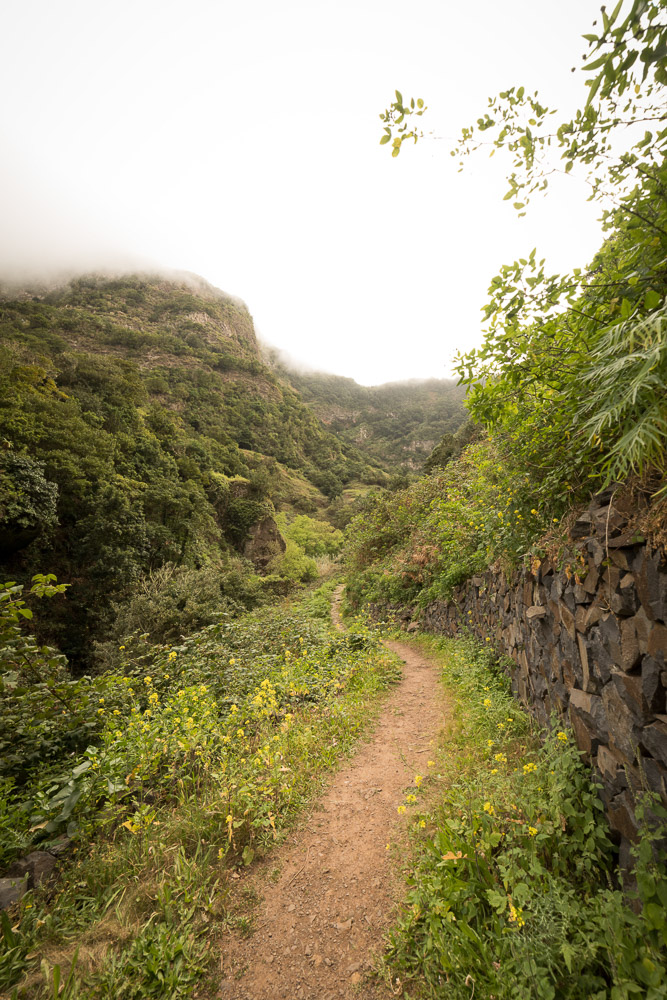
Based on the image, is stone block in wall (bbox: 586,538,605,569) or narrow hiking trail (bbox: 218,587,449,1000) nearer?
narrow hiking trail (bbox: 218,587,449,1000)

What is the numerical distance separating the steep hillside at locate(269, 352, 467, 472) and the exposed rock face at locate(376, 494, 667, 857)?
5651 centimetres

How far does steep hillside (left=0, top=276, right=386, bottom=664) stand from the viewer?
12.8 metres

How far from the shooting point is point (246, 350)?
67375 millimetres

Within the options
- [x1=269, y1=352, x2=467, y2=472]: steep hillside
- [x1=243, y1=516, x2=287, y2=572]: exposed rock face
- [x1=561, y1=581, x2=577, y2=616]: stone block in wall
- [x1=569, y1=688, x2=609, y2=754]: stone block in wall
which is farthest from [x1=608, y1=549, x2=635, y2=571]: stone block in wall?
[x1=269, y1=352, x2=467, y2=472]: steep hillside

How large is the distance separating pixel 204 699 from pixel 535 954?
4.14 m

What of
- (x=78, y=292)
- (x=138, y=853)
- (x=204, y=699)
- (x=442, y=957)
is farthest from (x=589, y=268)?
(x=78, y=292)

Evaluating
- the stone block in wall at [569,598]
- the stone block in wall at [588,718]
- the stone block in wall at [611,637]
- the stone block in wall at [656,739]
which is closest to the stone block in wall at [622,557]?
the stone block in wall at [611,637]

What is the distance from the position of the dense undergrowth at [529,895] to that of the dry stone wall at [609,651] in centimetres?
19

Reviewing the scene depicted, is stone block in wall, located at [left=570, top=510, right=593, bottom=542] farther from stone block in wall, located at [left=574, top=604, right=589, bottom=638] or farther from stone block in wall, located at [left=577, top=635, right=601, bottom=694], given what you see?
stone block in wall, located at [left=577, top=635, right=601, bottom=694]

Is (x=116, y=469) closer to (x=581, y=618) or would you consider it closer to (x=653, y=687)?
(x=581, y=618)

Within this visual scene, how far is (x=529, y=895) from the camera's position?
1931mm

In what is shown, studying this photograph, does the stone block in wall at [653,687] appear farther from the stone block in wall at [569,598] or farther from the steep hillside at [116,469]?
the steep hillside at [116,469]

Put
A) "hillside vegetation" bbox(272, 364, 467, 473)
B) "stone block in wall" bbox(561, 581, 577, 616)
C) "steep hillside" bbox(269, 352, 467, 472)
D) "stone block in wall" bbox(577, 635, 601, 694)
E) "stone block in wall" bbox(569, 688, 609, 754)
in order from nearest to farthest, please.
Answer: "stone block in wall" bbox(569, 688, 609, 754) → "stone block in wall" bbox(577, 635, 601, 694) → "stone block in wall" bbox(561, 581, 577, 616) → "hillside vegetation" bbox(272, 364, 467, 473) → "steep hillside" bbox(269, 352, 467, 472)

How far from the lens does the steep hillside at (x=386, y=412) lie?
6906 centimetres
